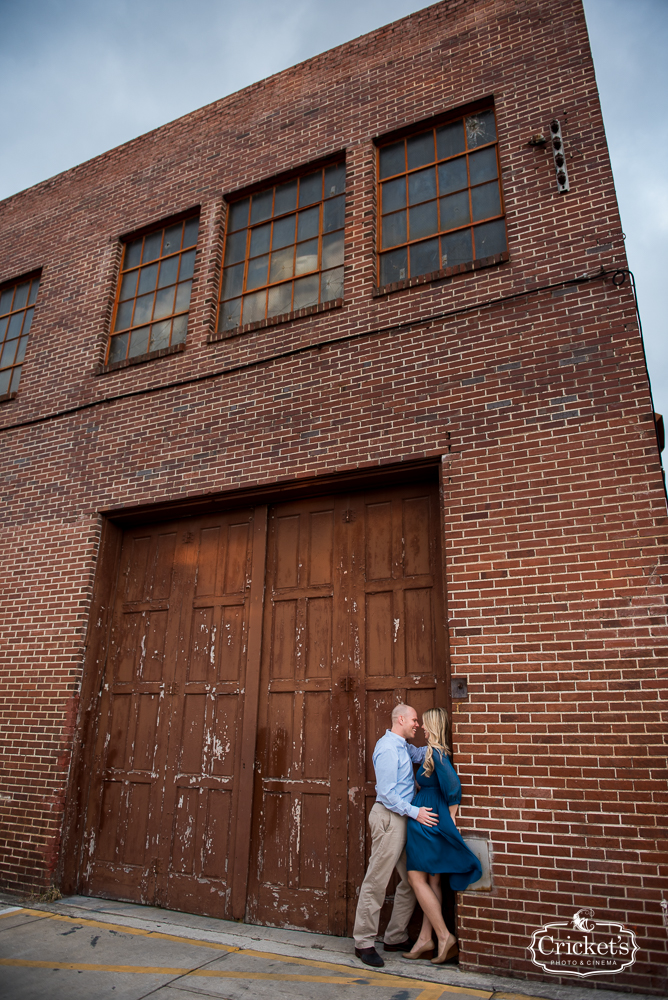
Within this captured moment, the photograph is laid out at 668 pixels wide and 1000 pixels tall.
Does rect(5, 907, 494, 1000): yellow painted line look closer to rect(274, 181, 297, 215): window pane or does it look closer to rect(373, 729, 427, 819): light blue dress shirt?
rect(373, 729, 427, 819): light blue dress shirt

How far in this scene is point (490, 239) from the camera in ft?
19.6

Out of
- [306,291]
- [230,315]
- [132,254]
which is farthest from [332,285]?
[132,254]

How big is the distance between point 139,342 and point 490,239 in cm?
416

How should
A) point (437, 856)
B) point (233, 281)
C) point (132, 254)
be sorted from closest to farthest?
1. point (437, 856)
2. point (233, 281)
3. point (132, 254)

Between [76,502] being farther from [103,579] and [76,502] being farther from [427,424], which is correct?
[427,424]

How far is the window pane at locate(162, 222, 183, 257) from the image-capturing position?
7.91 m

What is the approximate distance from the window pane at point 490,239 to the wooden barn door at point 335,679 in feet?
7.48

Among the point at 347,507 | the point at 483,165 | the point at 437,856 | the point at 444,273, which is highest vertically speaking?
the point at 483,165

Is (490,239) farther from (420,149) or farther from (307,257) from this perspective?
(307,257)

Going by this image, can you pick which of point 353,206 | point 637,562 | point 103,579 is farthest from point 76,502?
point 637,562

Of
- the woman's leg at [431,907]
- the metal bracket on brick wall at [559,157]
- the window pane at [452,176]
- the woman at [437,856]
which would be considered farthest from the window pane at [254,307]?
the woman's leg at [431,907]

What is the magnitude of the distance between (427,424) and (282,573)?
1923mm

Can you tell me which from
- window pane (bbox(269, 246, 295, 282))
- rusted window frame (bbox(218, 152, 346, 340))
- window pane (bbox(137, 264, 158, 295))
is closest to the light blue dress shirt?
rusted window frame (bbox(218, 152, 346, 340))

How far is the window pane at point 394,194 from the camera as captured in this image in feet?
21.7
